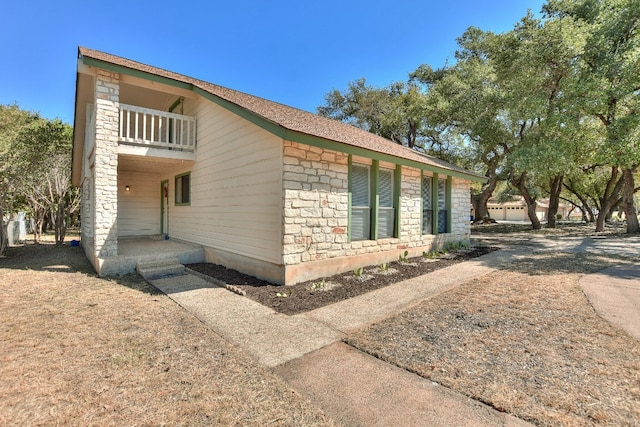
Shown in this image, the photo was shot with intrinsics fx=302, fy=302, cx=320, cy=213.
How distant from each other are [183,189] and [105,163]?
3.21m

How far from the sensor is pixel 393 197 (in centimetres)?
843

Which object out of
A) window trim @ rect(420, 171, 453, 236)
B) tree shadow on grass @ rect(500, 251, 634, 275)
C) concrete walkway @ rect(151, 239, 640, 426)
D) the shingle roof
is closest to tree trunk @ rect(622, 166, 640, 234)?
tree shadow on grass @ rect(500, 251, 634, 275)

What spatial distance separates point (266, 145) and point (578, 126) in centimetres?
1421

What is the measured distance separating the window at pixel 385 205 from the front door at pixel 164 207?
847 centimetres

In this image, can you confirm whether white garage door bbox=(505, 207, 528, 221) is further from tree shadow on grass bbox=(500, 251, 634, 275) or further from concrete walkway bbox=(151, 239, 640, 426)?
concrete walkway bbox=(151, 239, 640, 426)

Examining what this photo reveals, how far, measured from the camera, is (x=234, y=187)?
7.59m

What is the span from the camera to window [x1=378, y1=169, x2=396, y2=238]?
8.09 meters

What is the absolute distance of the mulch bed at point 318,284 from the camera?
524 centimetres

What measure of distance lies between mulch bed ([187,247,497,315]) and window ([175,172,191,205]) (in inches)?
118

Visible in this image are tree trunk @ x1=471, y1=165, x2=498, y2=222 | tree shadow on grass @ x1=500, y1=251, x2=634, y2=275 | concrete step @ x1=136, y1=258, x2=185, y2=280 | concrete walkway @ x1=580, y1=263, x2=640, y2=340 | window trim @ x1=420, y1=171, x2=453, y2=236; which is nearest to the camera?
concrete walkway @ x1=580, y1=263, x2=640, y2=340

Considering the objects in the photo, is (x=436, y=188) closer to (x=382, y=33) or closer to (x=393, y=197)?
(x=393, y=197)

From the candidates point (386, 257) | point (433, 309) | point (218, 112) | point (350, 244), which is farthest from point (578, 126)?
point (218, 112)

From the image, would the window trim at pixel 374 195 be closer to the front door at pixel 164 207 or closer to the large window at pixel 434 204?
the large window at pixel 434 204

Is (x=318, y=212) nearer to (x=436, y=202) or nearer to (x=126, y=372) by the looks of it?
(x=126, y=372)
